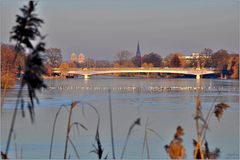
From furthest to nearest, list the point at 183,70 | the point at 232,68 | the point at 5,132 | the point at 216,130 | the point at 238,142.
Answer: the point at 183,70 < the point at 216,130 < the point at 5,132 < the point at 238,142 < the point at 232,68

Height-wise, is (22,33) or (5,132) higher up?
(22,33)

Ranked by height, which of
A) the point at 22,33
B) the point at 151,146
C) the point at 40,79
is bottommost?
the point at 151,146

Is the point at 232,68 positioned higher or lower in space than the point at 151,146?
higher

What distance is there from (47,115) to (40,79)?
19.4m

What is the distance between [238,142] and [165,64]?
268ft

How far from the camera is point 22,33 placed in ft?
8.80

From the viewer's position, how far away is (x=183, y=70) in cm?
7262

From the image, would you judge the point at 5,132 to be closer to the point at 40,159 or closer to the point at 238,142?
the point at 40,159

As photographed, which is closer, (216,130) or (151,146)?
(151,146)

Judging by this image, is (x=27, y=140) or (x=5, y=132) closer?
(x=27, y=140)

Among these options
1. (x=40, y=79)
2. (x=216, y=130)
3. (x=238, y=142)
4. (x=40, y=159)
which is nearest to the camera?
(x=40, y=79)

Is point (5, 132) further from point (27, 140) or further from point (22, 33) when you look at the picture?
point (22, 33)

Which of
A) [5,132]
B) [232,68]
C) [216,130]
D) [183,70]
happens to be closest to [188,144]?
[216,130]

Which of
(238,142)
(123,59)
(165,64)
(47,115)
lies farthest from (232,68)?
(123,59)
